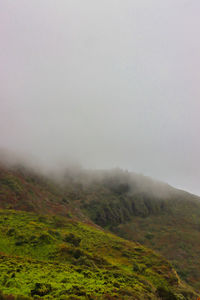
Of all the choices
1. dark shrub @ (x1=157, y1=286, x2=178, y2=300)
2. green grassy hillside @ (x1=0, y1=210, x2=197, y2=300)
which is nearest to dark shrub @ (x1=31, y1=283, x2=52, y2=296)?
green grassy hillside @ (x1=0, y1=210, x2=197, y2=300)

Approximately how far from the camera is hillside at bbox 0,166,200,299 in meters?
74.0

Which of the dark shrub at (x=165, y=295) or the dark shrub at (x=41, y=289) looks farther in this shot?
the dark shrub at (x=165, y=295)

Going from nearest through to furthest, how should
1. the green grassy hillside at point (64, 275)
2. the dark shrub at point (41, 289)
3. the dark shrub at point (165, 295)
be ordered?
the dark shrub at point (41, 289), the green grassy hillside at point (64, 275), the dark shrub at point (165, 295)

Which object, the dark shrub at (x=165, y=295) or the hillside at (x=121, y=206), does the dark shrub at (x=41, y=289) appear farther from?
the dark shrub at (x=165, y=295)

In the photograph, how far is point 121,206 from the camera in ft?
457

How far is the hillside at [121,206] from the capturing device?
74000 millimetres

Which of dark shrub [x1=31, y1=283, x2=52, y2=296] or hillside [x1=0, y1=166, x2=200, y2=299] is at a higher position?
dark shrub [x1=31, y1=283, x2=52, y2=296]

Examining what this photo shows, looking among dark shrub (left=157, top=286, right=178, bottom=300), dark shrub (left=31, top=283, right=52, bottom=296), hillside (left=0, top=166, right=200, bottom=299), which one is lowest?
hillside (left=0, top=166, right=200, bottom=299)

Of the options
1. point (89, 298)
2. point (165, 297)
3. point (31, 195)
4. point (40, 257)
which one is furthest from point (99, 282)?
point (31, 195)

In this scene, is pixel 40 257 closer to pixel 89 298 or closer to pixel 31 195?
pixel 89 298

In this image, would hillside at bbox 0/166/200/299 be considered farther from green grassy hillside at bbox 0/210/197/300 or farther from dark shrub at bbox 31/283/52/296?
dark shrub at bbox 31/283/52/296

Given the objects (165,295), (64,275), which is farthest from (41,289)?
(165,295)

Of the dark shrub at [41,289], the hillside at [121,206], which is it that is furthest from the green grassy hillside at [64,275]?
the hillside at [121,206]

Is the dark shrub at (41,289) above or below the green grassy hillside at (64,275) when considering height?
above
